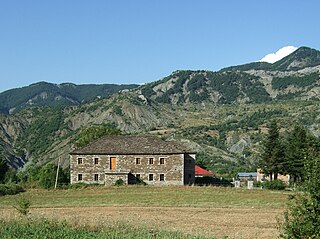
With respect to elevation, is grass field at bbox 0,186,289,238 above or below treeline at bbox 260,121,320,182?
below

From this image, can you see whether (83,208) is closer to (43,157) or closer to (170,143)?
(170,143)

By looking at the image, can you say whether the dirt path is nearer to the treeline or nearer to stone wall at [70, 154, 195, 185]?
stone wall at [70, 154, 195, 185]

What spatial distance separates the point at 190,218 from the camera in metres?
33.5

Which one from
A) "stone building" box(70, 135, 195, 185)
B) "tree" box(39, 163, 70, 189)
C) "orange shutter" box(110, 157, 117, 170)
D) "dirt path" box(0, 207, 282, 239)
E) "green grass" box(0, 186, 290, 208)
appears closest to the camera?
"dirt path" box(0, 207, 282, 239)

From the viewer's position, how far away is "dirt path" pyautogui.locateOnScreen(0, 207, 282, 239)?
87.1 ft

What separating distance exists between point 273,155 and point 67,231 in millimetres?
62665

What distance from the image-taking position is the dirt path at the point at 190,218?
26.6 metres

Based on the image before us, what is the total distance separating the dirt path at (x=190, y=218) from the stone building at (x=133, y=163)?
88.5 feet

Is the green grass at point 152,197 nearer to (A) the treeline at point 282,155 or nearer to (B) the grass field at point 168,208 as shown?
(B) the grass field at point 168,208

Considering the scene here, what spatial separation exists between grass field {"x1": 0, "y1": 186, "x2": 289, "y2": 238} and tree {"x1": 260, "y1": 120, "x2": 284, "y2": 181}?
24.8 m

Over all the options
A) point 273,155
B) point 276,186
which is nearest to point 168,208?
point 276,186

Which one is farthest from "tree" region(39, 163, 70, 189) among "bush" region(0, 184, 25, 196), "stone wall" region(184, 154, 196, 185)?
"stone wall" region(184, 154, 196, 185)

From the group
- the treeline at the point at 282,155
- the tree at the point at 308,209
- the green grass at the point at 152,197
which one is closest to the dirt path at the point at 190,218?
the green grass at the point at 152,197

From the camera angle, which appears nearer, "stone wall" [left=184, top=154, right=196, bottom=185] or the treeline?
"stone wall" [left=184, top=154, right=196, bottom=185]
